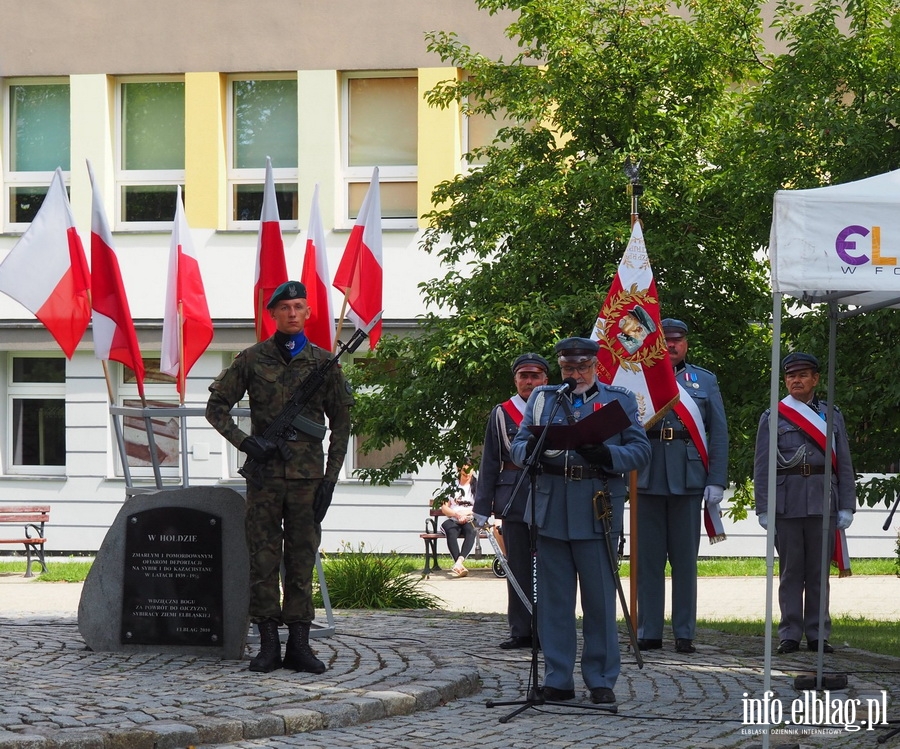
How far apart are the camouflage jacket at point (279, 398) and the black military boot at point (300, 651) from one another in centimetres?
82

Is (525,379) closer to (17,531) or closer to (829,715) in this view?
(829,715)

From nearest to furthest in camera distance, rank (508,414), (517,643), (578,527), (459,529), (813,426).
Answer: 1. (578,527)
2. (813,426)
3. (508,414)
4. (517,643)
5. (459,529)

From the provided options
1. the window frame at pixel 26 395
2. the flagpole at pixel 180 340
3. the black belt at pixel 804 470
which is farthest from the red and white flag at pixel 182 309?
the window frame at pixel 26 395

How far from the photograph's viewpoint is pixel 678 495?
9359 millimetres

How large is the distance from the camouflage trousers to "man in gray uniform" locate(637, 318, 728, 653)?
2.35 metres

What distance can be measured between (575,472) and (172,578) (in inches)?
105

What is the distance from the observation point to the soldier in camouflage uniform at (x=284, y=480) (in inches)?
316

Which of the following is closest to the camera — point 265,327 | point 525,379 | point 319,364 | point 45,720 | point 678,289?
point 45,720

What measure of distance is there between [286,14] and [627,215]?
426 inches

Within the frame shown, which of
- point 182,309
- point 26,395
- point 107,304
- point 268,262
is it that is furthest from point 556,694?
point 26,395

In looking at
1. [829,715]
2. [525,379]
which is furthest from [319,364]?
[829,715]

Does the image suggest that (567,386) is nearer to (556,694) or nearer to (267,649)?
(556,694)

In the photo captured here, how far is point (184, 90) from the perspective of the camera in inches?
903

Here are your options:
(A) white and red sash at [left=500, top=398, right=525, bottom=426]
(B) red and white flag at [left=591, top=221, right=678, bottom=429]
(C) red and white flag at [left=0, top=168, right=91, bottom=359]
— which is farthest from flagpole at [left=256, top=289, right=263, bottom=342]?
(B) red and white flag at [left=591, top=221, right=678, bottom=429]
